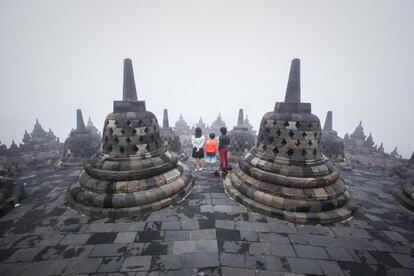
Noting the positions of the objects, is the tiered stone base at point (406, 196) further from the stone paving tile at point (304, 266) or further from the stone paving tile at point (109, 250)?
the stone paving tile at point (109, 250)

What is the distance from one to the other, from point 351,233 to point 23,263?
A: 28.6ft

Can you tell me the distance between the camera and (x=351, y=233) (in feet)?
18.3

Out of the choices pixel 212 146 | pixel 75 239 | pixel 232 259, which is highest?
pixel 212 146

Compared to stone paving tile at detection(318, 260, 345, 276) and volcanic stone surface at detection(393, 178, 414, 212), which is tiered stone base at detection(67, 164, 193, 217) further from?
volcanic stone surface at detection(393, 178, 414, 212)

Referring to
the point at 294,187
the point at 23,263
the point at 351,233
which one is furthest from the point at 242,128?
the point at 23,263

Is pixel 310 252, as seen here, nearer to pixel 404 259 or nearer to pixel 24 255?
pixel 404 259

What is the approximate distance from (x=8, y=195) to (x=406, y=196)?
15532 millimetres

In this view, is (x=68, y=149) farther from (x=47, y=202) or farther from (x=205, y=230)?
(x=205, y=230)

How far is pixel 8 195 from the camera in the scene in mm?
7047

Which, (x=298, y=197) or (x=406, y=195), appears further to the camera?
(x=406, y=195)

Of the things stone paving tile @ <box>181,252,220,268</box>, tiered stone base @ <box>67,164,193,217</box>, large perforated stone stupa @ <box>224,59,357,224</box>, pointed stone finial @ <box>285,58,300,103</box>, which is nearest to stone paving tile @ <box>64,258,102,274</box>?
tiered stone base @ <box>67,164,193,217</box>

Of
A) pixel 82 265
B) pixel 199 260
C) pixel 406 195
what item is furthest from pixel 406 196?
pixel 82 265

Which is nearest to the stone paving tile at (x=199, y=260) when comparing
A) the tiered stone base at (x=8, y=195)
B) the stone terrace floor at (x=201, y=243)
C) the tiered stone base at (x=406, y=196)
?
the stone terrace floor at (x=201, y=243)

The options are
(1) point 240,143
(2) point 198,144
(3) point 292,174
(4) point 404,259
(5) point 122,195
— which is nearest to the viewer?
(4) point 404,259
